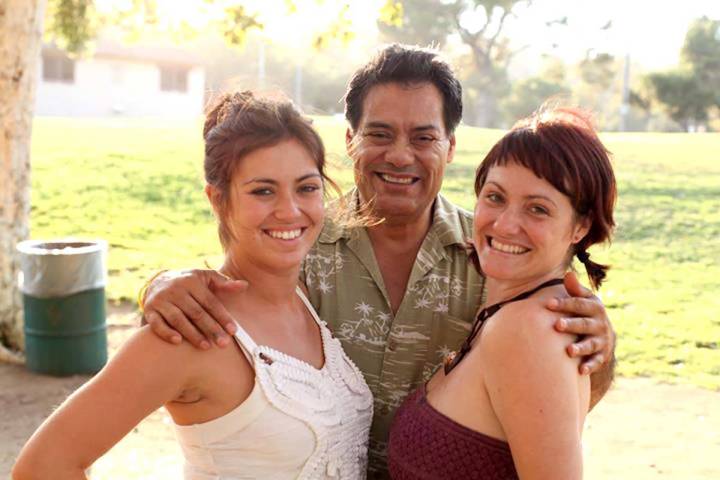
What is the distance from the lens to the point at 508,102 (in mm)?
40000

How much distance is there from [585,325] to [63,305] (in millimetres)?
5136

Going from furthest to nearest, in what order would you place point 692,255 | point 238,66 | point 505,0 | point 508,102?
point 238,66, point 508,102, point 505,0, point 692,255

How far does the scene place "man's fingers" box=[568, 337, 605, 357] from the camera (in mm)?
2094

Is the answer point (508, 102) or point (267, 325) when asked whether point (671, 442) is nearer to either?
point (267, 325)

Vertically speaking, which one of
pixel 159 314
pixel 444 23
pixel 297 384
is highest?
pixel 444 23

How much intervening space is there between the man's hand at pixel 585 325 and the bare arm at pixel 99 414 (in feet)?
3.17

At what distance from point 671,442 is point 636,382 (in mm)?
1315

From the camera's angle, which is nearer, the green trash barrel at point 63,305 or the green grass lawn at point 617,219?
the green trash barrel at point 63,305

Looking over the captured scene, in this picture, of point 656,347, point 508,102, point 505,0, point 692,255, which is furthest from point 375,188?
point 508,102

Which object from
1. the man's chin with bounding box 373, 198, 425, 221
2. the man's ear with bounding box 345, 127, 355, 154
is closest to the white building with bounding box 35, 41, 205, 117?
the man's ear with bounding box 345, 127, 355, 154

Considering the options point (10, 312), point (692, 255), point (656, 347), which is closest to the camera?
point (10, 312)

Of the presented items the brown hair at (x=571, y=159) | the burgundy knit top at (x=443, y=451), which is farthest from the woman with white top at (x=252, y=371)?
the brown hair at (x=571, y=159)

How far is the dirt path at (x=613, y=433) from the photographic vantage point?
5.23 m

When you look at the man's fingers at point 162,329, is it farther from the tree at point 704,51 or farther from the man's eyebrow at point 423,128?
the tree at point 704,51
